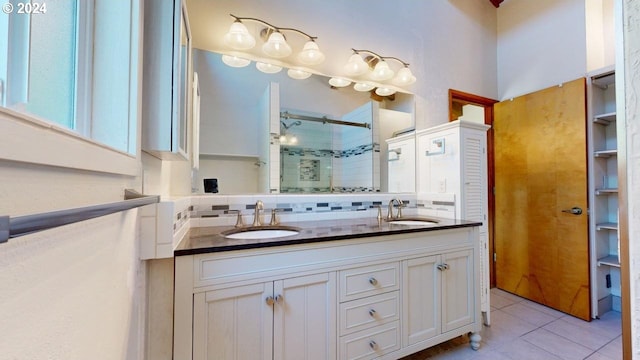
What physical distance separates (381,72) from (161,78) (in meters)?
1.77

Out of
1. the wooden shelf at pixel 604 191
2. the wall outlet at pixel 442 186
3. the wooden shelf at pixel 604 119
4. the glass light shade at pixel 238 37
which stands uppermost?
the glass light shade at pixel 238 37

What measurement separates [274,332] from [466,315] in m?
1.29

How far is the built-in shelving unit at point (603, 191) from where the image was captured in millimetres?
2059

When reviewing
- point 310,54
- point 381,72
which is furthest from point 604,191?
point 310,54

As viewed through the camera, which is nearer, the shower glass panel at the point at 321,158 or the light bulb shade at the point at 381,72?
the shower glass panel at the point at 321,158

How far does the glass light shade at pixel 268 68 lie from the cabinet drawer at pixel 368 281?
140cm

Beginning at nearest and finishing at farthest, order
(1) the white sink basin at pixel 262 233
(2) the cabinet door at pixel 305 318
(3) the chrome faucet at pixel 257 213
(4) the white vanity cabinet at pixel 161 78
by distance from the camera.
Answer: (4) the white vanity cabinet at pixel 161 78, (2) the cabinet door at pixel 305 318, (1) the white sink basin at pixel 262 233, (3) the chrome faucet at pixel 257 213

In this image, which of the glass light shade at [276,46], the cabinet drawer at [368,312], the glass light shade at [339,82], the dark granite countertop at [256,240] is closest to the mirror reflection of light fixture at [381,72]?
the glass light shade at [339,82]

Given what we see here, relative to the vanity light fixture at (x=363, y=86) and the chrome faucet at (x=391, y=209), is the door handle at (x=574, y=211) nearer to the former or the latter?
the chrome faucet at (x=391, y=209)

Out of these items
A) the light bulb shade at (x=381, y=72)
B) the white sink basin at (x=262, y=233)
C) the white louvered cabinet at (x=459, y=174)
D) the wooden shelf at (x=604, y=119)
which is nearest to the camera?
the white sink basin at (x=262, y=233)

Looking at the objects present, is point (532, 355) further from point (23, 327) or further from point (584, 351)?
point (23, 327)

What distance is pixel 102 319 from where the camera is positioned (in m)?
0.56

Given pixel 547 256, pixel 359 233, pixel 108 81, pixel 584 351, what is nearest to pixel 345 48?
pixel 359 233

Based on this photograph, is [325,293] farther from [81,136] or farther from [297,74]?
[297,74]
